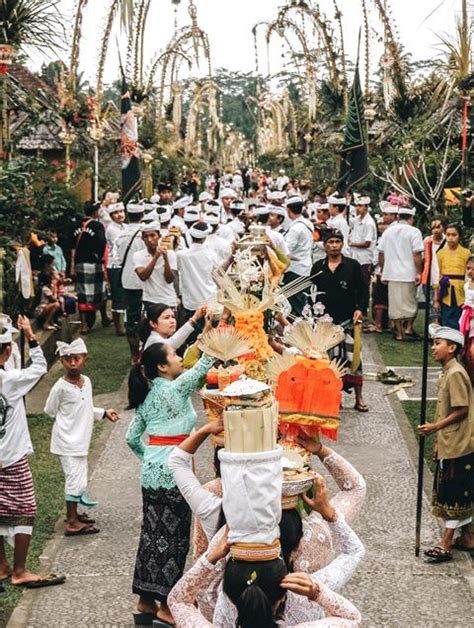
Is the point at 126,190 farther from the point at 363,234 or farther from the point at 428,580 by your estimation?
the point at 428,580

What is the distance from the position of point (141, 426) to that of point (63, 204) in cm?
853

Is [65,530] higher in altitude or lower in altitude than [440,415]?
lower

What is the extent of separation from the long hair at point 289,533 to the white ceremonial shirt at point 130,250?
8218mm

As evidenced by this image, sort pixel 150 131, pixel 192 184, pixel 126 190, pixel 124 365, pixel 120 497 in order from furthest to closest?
1. pixel 192 184
2. pixel 150 131
3. pixel 126 190
4. pixel 124 365
5. pixel 120 497

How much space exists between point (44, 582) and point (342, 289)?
191 inches

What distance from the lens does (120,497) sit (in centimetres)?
874

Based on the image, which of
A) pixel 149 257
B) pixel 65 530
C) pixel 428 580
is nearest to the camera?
pixel 428 580

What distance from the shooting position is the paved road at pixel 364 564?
21.4 ft

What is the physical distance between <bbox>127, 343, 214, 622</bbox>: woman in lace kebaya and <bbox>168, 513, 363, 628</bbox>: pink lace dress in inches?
71.7

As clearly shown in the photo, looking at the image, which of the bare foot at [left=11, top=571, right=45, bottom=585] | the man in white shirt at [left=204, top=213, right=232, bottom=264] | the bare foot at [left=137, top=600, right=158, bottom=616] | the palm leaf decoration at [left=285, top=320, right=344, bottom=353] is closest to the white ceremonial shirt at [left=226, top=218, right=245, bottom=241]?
the man in white shirt at [left=204, top=213, right=232, bottom=264]

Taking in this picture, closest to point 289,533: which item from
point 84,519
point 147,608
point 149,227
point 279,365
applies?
point 279,365

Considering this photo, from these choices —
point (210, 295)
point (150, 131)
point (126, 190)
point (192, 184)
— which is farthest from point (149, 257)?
point (192, 184)

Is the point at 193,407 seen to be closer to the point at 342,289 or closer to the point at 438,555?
the point at 342,289

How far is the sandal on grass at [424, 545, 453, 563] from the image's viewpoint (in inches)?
286
